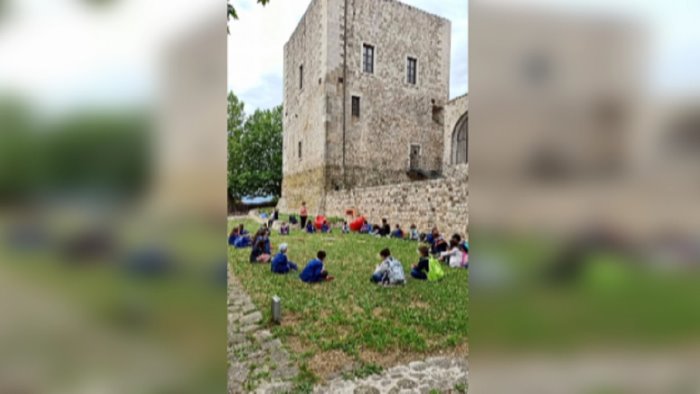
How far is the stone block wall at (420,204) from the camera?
7.99 metres

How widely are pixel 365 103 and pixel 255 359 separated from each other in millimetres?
13882

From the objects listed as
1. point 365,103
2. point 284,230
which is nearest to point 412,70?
point 365,103

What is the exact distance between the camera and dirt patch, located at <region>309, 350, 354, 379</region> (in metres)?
2.94

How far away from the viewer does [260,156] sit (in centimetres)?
1911

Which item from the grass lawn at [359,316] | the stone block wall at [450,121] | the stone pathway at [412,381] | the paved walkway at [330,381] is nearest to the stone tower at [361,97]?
the stone block wall at [450,121]

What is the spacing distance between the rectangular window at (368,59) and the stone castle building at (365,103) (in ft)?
0.14

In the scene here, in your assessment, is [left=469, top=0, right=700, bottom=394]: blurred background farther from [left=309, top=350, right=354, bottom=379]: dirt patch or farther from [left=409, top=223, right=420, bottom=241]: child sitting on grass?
[left=409, top=223, right=420, bottom=241]: child sitting on grass

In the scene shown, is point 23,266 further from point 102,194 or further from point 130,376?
point 130,376

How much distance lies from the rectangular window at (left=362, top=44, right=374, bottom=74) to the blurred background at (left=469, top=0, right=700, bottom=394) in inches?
614

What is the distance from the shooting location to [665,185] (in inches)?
38.9

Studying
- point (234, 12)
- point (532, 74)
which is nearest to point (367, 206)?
point (234, 12)

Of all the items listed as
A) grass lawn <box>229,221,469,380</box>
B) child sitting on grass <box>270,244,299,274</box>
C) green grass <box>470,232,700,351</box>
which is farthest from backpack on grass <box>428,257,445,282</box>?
green grass <box>470,232,700,351</box>

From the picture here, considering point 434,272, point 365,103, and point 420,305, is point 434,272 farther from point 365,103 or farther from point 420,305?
point 365,103

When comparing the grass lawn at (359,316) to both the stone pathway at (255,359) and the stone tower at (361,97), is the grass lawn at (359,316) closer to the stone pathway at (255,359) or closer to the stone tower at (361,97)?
the stone pathway at (255,359)
